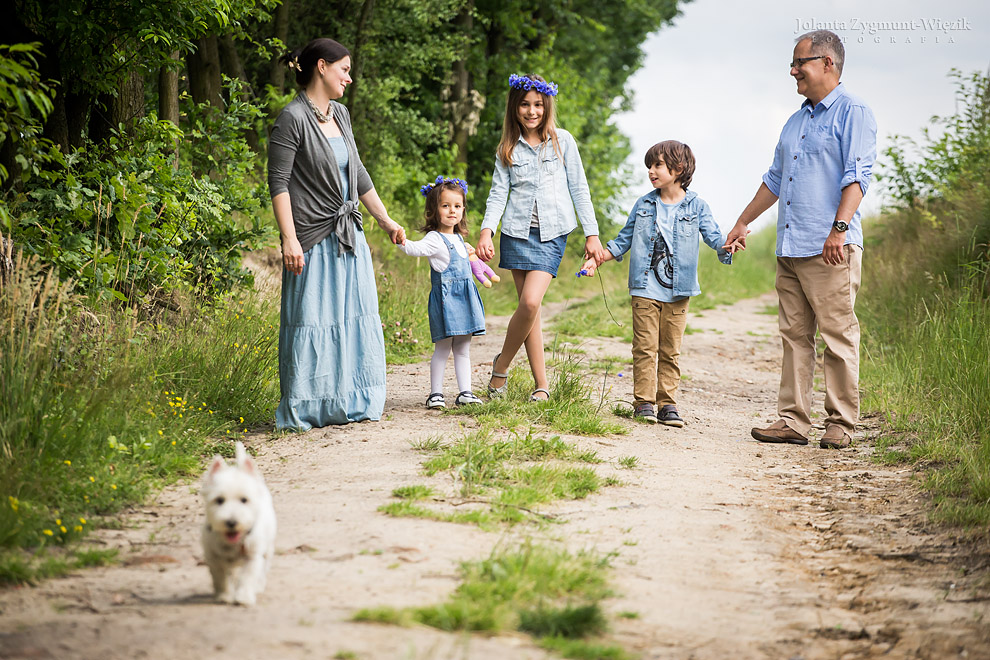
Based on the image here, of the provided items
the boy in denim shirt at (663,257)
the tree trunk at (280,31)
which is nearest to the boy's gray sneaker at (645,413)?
the boy in denim shirt at (663,257)

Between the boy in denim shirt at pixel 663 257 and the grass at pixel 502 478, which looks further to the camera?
the boy in denim shirt at pixel 663 257

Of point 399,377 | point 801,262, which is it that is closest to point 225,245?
point 399,377

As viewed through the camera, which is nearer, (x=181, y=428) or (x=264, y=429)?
(x=181, y=428)

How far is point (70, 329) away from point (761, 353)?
7.85m

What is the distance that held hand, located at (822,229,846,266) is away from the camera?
5.82m

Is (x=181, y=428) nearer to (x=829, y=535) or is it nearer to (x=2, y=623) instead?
(x=2, y=623)

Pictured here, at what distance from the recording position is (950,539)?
14.0ft

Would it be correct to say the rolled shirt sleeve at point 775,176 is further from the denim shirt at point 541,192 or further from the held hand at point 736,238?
the denim shirt at point 541,192

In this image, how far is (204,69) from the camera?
9.88 m

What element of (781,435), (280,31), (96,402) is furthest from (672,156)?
(280,31)

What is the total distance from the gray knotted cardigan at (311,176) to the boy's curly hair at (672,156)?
1.98 meters

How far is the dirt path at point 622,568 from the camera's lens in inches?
115

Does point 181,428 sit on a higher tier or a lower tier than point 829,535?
higher

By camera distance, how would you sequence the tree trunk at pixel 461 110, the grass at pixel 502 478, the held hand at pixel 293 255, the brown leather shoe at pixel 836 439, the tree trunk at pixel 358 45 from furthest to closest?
the tree trunk at pixel 461 110 < the tree trunk at pixel 358 45 < the brown leather shoe at pixel 836 439 < the held hand at pixel 293 255 < the grass at pixel 502 478
